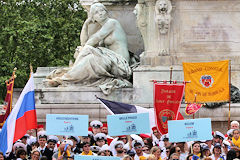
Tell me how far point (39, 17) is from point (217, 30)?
22.0 meters

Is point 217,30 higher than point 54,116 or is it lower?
higher

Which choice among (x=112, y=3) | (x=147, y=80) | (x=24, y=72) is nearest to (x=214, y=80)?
(x=147, y=80)

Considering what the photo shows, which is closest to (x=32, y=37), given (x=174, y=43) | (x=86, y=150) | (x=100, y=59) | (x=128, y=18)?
(x=128, y=18)

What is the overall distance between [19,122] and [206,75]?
6246 mm

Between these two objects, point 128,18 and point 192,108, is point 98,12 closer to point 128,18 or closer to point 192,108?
point 128,18

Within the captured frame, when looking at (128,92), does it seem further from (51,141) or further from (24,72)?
(24,72)

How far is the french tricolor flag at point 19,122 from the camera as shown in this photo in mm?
20344

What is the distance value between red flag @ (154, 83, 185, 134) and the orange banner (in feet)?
5.98

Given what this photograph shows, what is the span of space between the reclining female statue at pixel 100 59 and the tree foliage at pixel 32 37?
16452 mm

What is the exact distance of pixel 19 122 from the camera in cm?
2128

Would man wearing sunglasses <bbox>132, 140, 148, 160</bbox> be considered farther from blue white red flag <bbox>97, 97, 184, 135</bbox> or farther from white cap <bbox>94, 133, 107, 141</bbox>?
blue white red flag <bbox>97, 97, 184, 135</bbox>

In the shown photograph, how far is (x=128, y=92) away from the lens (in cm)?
2783

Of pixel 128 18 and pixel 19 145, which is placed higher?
pixel 128 18

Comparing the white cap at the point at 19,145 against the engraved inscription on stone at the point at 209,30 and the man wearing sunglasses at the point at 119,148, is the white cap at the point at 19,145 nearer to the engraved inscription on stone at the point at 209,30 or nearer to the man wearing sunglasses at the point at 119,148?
the man wearing sunglasses at the point at 119,148
